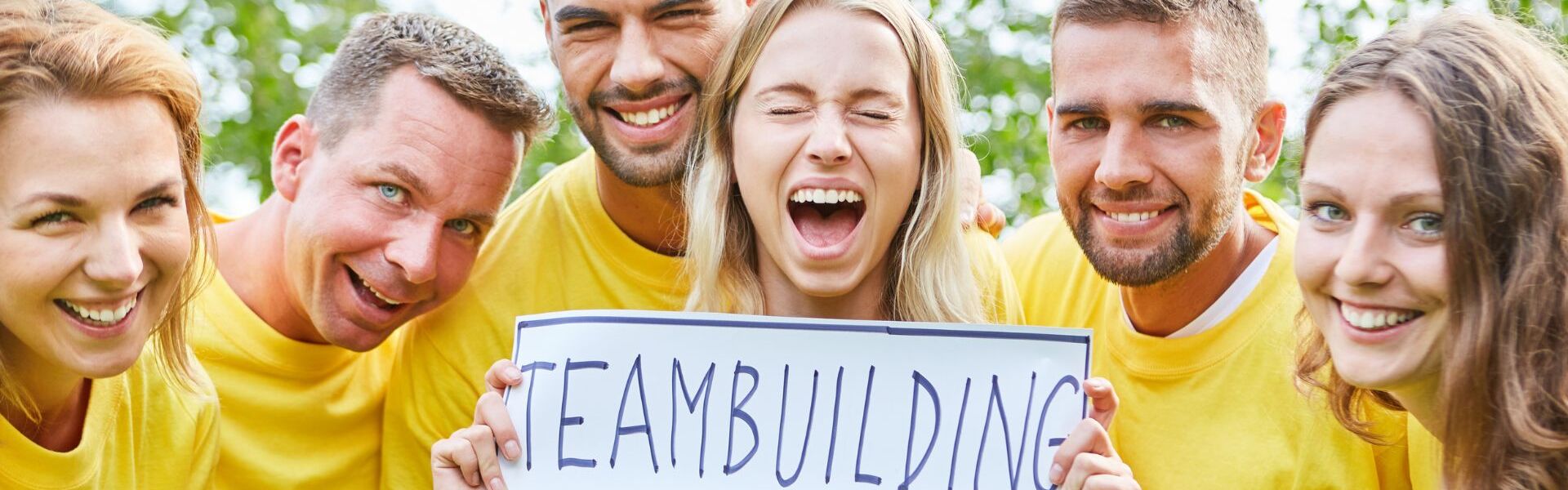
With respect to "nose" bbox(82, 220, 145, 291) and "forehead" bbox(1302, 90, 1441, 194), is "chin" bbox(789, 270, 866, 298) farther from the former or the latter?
"nose" bbox(82, 220, 145, 291)

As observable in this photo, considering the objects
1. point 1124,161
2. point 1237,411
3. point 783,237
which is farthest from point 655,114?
point 1237,411

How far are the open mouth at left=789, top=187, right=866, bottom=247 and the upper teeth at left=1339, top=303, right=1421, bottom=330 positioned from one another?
3.76 ft

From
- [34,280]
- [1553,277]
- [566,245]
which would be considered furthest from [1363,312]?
[34,280]

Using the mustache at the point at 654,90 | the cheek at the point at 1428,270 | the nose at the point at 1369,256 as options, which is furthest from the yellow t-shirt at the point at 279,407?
the cheek at the point at 1428,270

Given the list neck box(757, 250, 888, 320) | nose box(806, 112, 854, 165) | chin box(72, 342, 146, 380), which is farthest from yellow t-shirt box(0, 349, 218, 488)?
nose box(806, 112, 854, 165)

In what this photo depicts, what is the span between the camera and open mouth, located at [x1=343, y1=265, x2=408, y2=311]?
426cm

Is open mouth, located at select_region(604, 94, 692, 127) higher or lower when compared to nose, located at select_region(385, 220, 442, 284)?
higher

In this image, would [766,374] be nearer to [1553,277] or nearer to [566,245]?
[566,245]

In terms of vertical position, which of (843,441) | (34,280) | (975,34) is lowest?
(843,441)

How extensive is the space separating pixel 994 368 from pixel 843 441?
0.38 meters

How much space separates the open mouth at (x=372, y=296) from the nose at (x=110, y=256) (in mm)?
1026

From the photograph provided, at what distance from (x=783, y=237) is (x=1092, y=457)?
0.95m

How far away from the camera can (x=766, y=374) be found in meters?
3.36

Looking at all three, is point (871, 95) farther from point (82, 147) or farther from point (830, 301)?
point (82, 147)
